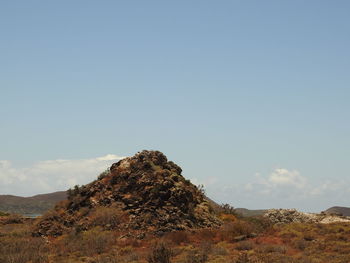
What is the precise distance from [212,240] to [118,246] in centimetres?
619

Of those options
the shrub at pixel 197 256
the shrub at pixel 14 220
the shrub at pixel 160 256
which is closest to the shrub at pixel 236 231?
the shrub at pixel 197 256

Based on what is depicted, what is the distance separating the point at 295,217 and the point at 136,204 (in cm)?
1763

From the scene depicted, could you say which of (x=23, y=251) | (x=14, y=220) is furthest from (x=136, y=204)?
(x=14, y=220)

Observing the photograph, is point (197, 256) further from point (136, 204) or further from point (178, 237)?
point (136, 204)

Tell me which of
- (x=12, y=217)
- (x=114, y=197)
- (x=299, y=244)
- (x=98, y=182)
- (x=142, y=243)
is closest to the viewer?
(x=299, y=244)

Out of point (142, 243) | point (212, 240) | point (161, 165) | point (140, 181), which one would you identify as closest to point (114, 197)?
point (140, 181)

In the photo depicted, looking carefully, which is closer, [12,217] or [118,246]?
[118,246]

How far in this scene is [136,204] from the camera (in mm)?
31188

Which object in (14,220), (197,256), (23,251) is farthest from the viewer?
(14,220)

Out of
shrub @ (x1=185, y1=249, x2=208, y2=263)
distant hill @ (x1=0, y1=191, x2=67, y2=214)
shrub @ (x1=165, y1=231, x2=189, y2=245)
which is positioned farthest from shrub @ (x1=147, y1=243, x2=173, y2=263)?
distant hill @ (x1=0, y1=191, x2=67, y2=214)

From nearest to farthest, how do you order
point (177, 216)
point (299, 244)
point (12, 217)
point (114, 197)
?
point (299, 244) → point (177, 216) → point (114, 197) → point (12, 217)

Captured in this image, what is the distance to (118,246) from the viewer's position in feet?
78.7

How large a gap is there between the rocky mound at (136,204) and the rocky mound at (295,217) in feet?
27.8

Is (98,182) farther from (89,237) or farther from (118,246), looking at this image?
(118,246)
